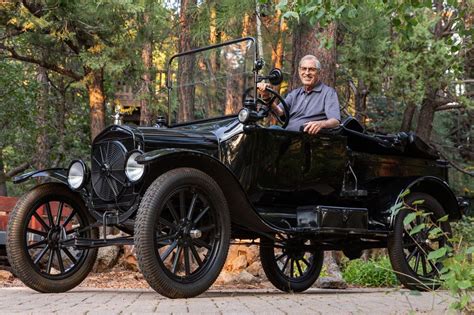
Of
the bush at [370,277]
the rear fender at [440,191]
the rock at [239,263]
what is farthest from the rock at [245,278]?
the rear fender at [440,191]

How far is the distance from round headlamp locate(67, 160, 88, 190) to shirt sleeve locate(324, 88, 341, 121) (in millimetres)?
2385

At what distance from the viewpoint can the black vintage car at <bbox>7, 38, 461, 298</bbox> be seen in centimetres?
554

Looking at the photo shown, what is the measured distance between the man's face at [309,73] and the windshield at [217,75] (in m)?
0.69

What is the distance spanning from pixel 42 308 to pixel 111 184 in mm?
1612

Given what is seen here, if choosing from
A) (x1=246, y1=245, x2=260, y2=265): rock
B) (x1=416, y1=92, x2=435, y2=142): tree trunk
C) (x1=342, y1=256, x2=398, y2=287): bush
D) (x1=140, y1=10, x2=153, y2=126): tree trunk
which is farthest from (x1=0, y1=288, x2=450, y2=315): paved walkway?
(x1=416, y1=92, x2=435, y2=142): tree trunk

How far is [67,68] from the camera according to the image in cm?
1410

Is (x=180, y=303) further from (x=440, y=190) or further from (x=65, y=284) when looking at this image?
(x=440, y=190)

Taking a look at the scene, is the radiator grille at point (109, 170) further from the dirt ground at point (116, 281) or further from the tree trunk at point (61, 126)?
the tree trunk at point (61, 126)

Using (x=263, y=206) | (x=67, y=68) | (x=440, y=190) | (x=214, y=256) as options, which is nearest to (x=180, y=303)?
(x=214, y=256)

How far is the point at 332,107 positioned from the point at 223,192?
1740 millimetres

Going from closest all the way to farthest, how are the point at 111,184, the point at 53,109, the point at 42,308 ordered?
the point at 42,308, the point at 111,184, the point at 53,109

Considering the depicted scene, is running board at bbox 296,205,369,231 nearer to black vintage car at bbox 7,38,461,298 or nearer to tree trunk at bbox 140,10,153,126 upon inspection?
black vintage car at bbox 7,38,461,298

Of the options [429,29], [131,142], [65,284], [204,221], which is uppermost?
[429,29]

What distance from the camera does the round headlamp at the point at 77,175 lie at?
251 inches
